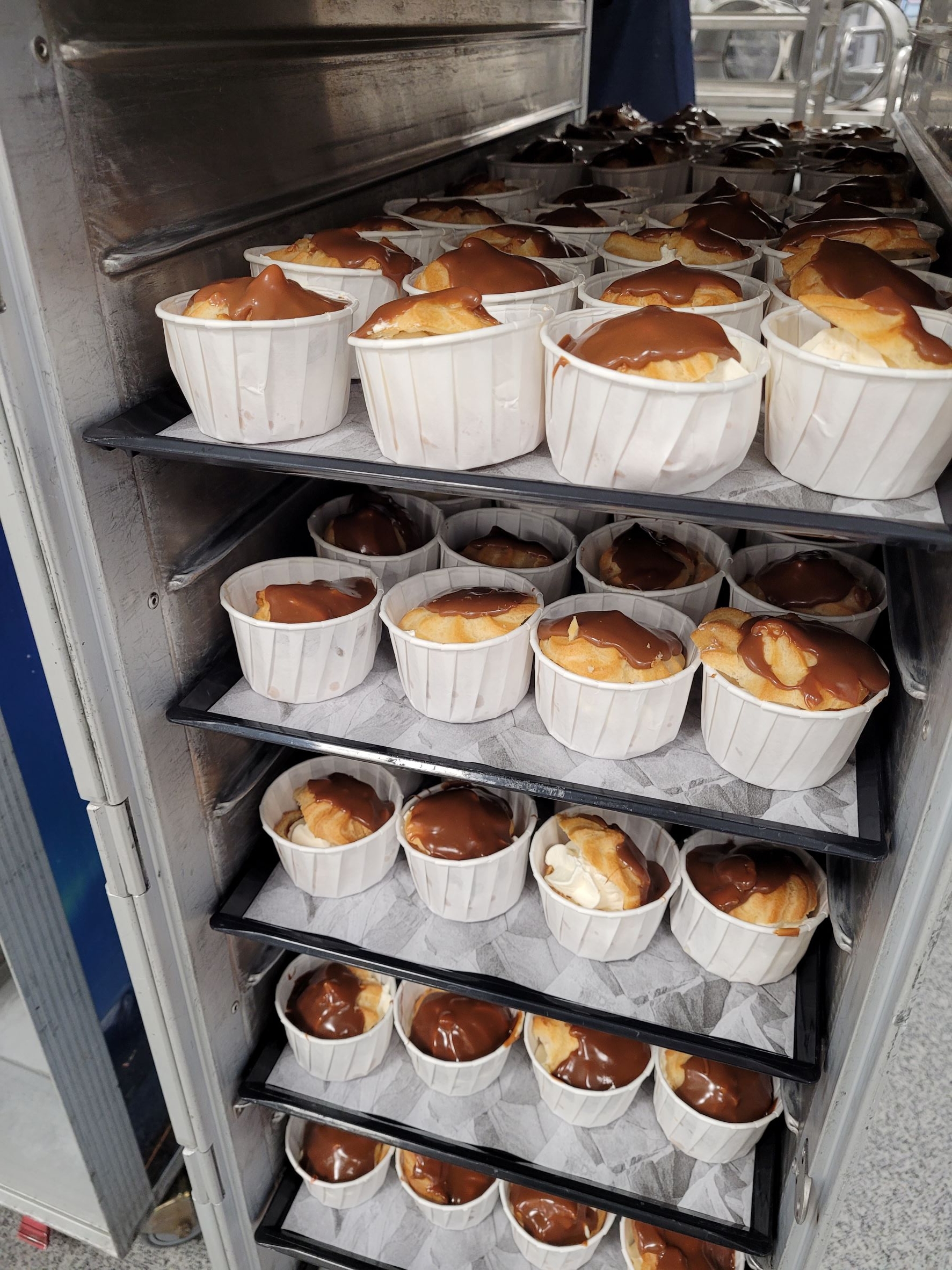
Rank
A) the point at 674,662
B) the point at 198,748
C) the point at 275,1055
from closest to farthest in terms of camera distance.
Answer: the point at 674,662
the point at 198,748
the point at 275,1055

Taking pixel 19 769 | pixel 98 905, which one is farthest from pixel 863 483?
pixel 98 905

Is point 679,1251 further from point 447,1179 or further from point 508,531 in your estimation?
point 508,531

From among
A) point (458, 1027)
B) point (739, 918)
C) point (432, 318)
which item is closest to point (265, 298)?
point (432, 318)

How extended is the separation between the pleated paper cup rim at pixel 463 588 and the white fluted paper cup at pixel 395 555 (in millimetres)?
44

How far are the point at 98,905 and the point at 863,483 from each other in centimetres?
148

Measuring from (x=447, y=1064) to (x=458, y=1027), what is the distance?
7 cm

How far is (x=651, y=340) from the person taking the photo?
39.5 inches

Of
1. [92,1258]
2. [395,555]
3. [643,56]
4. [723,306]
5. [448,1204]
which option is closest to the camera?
[723,306]

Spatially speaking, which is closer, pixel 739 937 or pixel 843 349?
pixel 843 349

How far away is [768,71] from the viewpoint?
4918 mm

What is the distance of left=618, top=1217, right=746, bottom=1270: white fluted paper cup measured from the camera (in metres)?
1.73

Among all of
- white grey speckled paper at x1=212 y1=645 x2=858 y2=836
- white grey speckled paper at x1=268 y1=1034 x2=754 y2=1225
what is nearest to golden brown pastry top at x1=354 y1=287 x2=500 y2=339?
white grey speckled paper at x1=212 y1=645 x2=858 y2=836

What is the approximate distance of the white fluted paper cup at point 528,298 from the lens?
3.84 ft

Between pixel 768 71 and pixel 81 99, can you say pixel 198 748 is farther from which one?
pixel 768 71
